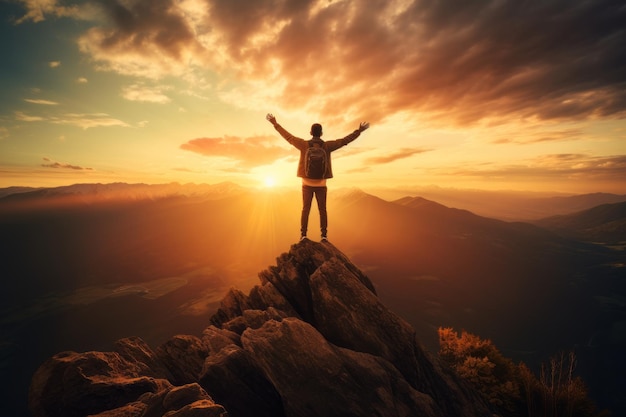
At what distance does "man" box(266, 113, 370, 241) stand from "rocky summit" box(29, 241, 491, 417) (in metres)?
4.97

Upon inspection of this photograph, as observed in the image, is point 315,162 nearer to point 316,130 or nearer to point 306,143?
point 306,143

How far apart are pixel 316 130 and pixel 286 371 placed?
13604 millimetres

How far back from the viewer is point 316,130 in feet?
57.3

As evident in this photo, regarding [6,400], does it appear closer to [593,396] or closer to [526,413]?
[526,413]

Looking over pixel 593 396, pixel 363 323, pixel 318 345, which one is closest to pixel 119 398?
pixel 318 345

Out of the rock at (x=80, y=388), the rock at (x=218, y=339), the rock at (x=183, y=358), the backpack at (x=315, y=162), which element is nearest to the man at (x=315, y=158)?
the backpack at (x=315, y=162)

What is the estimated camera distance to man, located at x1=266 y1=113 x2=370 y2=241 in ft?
55.7

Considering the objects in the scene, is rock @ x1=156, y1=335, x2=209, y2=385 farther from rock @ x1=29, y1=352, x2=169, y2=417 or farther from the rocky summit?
rock @ x1=29, y1=352, x2=169, y2=417

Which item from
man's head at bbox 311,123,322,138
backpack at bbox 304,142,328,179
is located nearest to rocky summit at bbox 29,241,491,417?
backpack at bbox 304,142,328,179

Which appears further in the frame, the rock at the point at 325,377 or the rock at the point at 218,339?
the rock at the point at 218,339

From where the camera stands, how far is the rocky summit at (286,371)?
11852mm

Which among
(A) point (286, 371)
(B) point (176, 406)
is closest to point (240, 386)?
(A) point (286, 371)

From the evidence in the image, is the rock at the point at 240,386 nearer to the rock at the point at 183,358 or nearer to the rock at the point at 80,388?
the rock at the point at 80,388

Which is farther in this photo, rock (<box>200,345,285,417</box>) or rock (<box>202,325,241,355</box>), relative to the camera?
rock (<box>202,325,241,355</box>)
